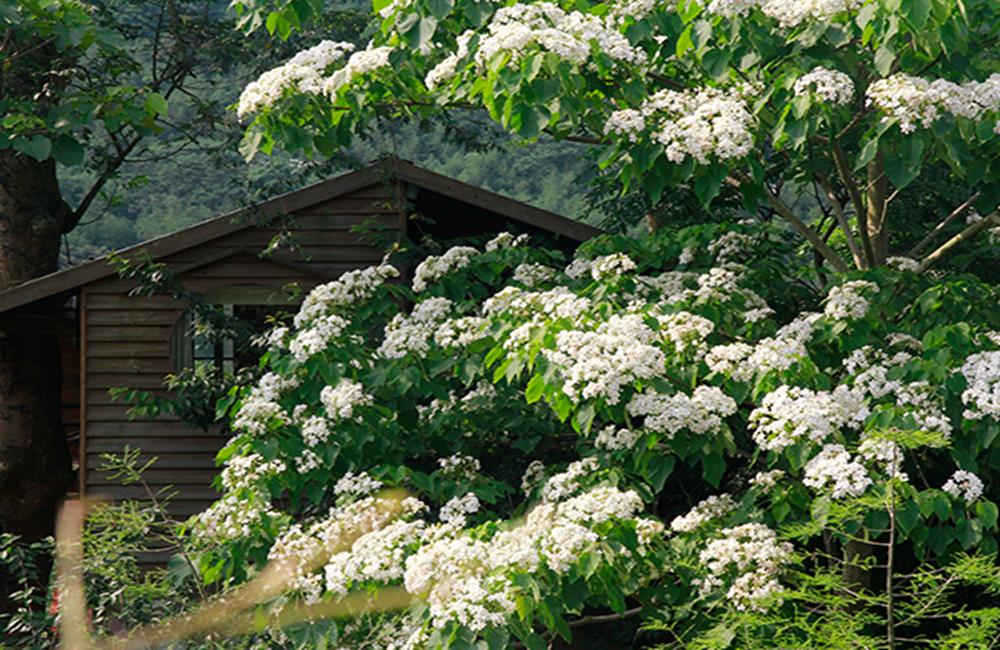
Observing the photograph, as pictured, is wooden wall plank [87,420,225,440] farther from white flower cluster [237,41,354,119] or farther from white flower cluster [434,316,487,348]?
white flower cluster [237,41,354,119]

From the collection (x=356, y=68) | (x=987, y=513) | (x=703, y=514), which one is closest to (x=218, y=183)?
(x=356, y=68)

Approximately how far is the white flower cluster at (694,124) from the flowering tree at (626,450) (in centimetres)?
87

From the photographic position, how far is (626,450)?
706cm

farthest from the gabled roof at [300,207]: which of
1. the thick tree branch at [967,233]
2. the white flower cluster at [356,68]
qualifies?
the white flower cluster at [356,68]

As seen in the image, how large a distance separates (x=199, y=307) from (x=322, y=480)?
4.39 m

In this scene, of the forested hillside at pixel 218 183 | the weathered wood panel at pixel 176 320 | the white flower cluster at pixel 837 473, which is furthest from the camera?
the forested hillside at pixel 218 183

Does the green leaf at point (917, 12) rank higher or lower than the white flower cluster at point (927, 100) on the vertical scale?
higher

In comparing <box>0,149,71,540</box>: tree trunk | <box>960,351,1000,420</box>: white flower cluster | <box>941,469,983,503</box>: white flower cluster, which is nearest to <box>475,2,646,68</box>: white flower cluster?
<box>960,351,1000,420</box>: white flower cluster

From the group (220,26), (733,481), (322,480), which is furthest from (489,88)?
(220,26)

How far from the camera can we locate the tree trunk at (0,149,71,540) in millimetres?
11891

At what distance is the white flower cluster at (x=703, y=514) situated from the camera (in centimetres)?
696

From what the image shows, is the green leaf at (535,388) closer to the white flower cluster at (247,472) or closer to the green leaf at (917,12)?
the white flower cluster at (247,472)

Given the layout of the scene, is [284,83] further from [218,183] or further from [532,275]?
[218,183]

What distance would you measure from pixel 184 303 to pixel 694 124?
6.61 metres
